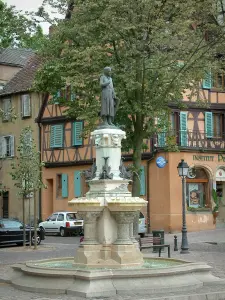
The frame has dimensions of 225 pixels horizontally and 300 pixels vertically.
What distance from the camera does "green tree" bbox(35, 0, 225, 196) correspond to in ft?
86.4

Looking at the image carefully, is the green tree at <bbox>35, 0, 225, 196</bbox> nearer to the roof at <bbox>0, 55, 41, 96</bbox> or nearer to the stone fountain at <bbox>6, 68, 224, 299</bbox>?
the stone fountain at <bbox>6, 68, 224, 299</bbox>

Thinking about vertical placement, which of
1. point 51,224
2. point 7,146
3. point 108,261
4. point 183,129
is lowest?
point 108,261

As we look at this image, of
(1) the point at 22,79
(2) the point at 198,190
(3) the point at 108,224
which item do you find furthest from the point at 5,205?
(3) the point at 108,224

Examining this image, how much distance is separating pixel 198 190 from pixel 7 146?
15.5 m

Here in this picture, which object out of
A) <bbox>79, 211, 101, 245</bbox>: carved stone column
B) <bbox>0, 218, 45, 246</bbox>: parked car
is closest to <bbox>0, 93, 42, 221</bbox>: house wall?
<bbox>0, 218, 45, 246</bbox>: parked car

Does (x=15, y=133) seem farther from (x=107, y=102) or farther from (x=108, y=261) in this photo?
(x=108, y=261)

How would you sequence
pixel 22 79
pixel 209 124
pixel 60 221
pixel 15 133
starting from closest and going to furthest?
pixel 60 221 → pixel 209 124 → pixel 15 133 → pixel 22 79

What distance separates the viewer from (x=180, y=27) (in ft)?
87.1

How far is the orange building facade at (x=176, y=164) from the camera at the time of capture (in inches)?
1508

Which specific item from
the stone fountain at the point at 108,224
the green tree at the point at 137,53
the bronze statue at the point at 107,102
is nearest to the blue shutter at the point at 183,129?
the green tree at the point at 137,53

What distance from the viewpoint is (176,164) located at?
38438 mm

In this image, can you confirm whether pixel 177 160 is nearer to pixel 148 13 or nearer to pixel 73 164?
pixel 73 164

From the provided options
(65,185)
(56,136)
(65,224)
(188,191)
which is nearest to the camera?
(65,224)

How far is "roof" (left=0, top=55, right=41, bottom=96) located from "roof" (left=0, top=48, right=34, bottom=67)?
1348mm
